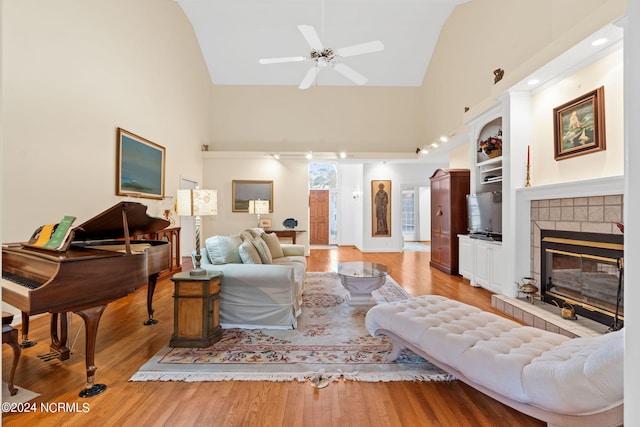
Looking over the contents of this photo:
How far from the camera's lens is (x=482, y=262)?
14.9ft

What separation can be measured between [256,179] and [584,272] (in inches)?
258

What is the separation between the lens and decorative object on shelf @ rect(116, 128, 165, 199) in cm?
437

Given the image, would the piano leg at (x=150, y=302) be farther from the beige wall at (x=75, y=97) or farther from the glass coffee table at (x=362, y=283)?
the glass coffee table at (x=362, y=283)

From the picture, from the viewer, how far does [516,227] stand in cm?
378

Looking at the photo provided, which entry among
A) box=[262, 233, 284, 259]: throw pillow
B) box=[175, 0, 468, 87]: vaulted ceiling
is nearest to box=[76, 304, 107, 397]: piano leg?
box=[262, 233, 284, 259]: throw pillow

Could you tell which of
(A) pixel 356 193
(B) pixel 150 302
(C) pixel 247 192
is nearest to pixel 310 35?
(B) pixel 150 302

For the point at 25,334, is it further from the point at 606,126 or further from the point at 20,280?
the point at 606,126

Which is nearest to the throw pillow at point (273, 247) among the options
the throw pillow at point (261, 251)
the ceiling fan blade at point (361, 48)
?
the throw pillow at point (261, 251)

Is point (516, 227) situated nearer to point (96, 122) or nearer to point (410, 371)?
point (410, 371)

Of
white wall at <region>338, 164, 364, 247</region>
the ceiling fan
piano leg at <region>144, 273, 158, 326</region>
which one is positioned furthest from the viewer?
white wall at <region>338, 164, 364, 247</region>

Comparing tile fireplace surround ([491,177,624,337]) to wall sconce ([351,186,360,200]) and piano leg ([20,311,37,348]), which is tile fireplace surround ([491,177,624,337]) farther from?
wall sconce ([351,186,360,200])

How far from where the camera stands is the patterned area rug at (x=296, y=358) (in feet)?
7.21

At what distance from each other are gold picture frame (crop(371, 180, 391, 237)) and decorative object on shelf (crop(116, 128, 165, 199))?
212 inches

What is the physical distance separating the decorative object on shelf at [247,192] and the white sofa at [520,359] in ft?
19.1
